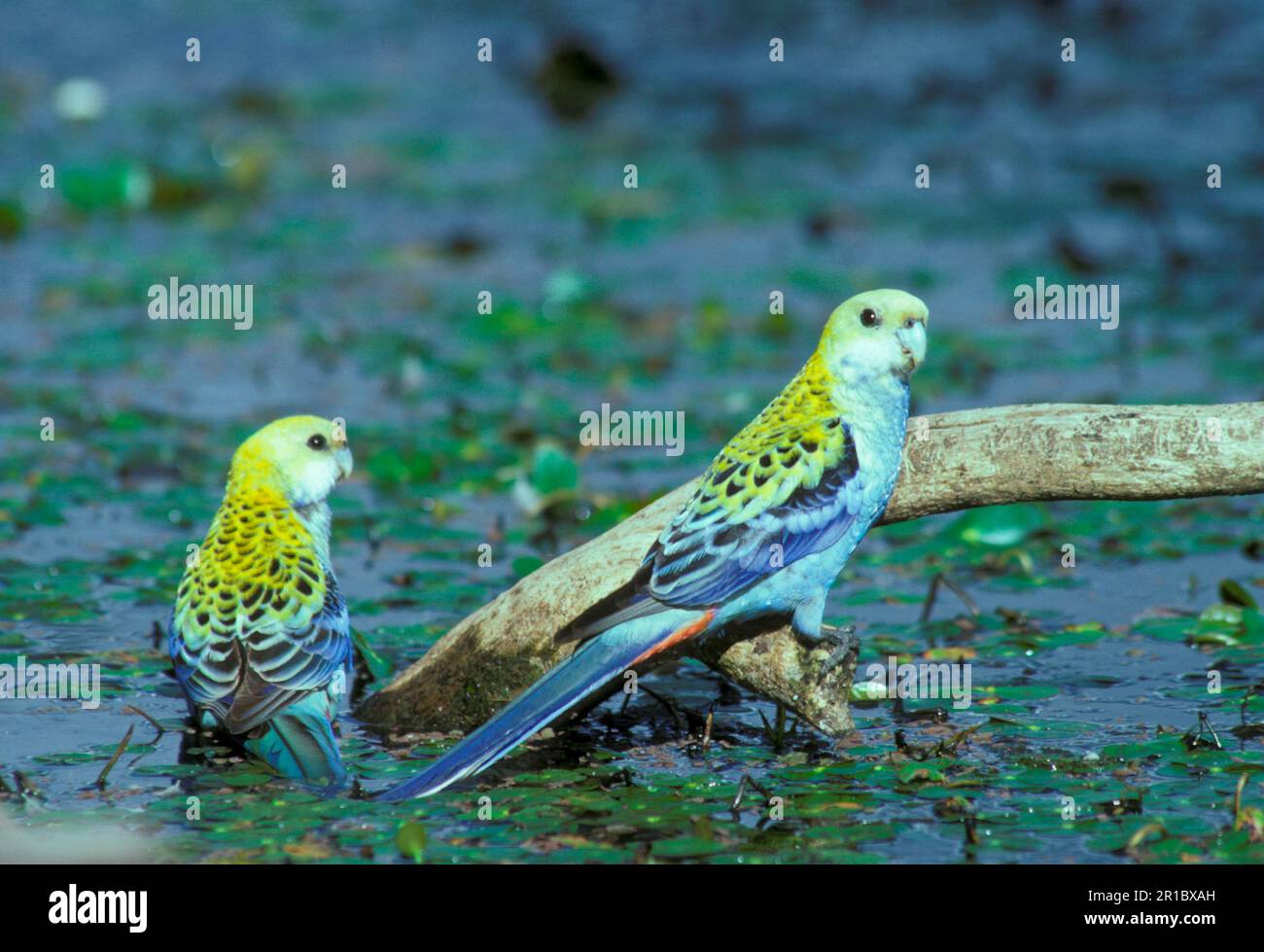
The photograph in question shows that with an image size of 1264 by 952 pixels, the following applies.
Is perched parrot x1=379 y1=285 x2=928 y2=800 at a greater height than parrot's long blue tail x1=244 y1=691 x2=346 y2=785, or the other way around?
perched parrot x1=379 y1=285 x2=928 y2=800

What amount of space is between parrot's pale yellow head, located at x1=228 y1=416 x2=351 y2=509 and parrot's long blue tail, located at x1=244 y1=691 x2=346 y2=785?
961 millimetres

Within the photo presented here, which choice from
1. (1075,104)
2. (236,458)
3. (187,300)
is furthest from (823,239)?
(236,458)

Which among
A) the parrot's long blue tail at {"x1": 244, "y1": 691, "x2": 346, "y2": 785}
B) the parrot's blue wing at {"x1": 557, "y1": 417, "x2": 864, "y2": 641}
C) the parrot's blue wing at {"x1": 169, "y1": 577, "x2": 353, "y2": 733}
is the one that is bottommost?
the parrot's long blue tail at {"x1": 244, "y1": 691, "x2": 346, "y2": 785}

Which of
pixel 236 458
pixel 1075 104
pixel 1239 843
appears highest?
pixel 1075 104

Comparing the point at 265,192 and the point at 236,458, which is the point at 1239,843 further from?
the point at 265,192

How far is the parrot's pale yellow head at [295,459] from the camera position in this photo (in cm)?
670

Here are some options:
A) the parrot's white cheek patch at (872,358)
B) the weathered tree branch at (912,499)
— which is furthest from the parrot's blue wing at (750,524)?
the weathered tree branch at (912,499)

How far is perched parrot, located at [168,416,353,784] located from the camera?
593 cm

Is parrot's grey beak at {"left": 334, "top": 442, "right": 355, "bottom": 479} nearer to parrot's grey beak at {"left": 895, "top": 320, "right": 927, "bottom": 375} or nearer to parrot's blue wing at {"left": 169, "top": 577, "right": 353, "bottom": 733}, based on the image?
parrot's blue wing at {"left": 169, "top": 577, "right": 353, "bottom": 733}

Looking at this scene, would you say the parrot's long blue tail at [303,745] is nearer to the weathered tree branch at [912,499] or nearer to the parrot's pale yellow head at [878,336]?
the weathered tree branch at [912,499]

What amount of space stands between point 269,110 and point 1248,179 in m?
8.64

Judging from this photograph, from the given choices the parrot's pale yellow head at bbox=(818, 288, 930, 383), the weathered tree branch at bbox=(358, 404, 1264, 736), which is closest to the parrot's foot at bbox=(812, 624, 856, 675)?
the weathered tree branch at bbox=(358, 404, 1264, 736)

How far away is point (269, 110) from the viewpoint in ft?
55.5

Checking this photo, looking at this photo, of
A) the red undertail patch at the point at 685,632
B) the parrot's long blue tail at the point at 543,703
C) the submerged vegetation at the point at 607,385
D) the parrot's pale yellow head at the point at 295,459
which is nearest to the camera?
the parrot's long blue tail at the point at 543,703
